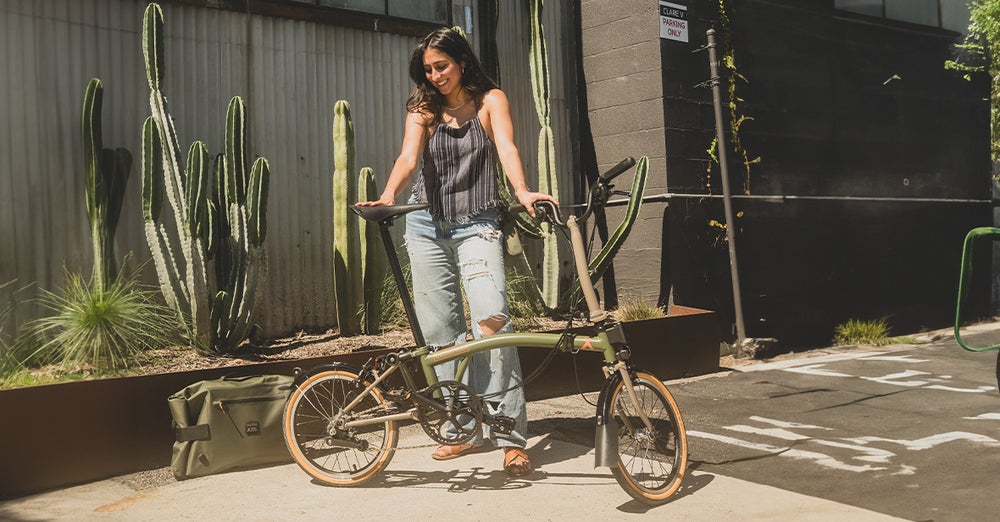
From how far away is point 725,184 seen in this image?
8.00 meters

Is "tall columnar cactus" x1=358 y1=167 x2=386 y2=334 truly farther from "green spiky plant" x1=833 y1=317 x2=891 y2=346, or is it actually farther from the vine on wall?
"green spiky plant" x1=833 y1=317 x2=891 y2=346

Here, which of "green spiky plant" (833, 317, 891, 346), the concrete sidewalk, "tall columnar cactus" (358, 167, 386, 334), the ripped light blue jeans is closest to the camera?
the concrete sidewalk

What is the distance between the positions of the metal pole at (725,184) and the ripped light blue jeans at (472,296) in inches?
174

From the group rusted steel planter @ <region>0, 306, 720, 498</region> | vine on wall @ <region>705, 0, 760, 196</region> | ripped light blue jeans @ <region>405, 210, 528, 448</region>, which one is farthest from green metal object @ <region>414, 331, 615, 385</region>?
vine on wall @ <region>705, 0, 760, 196</region>

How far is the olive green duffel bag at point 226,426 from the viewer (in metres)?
4.01

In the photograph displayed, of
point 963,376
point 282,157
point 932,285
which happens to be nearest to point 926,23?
point 932,285

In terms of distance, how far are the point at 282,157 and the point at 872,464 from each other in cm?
435

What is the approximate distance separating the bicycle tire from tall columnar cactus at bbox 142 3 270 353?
5.29ft

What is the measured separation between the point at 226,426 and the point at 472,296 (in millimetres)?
1261

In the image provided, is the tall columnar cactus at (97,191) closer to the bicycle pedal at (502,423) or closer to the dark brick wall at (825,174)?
the bicycle pedal at (502,423)

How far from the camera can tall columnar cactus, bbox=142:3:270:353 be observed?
16.8 feet

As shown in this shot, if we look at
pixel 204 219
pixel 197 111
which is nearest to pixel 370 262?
pixel 204 219

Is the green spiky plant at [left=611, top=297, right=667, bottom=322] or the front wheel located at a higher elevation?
the green spiky plant at [left=611, top=297, right=667, bottom=322]

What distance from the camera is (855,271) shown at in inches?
371
